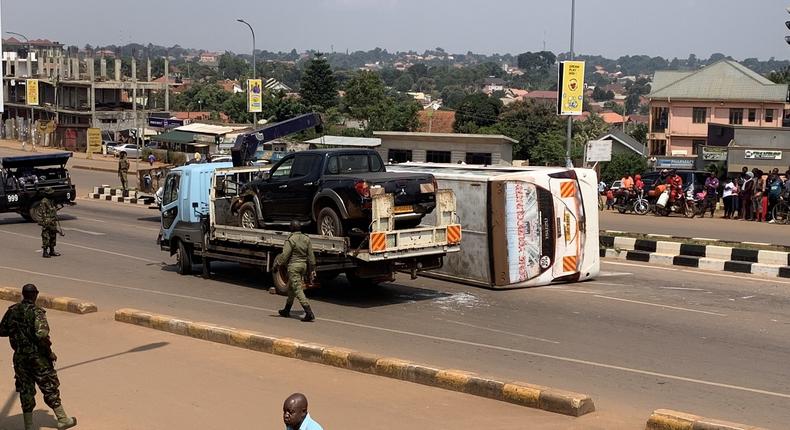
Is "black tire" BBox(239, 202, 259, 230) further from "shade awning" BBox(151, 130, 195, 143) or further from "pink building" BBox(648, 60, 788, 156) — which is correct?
"pink building" BBox(648, 60, 788, 156)

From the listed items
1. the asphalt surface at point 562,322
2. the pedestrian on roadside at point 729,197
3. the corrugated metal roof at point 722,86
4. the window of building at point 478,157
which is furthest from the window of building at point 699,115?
the asphalt surface at point 562,322

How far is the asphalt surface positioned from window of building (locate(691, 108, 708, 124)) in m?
60.7

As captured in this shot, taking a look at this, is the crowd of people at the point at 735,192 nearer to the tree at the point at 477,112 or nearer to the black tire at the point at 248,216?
the black tire at the point at 248,216

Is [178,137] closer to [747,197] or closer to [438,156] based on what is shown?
[438,156]

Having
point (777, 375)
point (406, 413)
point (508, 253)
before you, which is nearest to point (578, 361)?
point (777, 375)

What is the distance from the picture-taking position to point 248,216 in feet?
57.6

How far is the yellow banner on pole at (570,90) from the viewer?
2769cm

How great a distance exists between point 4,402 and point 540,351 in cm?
629

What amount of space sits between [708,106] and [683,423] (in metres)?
73.3


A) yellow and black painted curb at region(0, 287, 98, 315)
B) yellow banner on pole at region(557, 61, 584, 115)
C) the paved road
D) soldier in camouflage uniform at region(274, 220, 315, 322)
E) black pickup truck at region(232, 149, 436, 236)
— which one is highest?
yellow banner on pole at region(557, 61, 584, 115)

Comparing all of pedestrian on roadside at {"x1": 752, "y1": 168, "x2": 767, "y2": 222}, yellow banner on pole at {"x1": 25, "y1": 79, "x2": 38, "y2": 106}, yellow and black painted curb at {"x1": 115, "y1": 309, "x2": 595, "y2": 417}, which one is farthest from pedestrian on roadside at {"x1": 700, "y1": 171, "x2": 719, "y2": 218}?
yellow banner on pole at {"x1": 25, "y1": 79, "x2": 38, "y2": 106}

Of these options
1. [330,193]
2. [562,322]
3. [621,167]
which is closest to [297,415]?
[562,322]

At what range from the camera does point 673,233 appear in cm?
2497

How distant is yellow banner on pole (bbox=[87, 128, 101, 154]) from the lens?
207 ft
